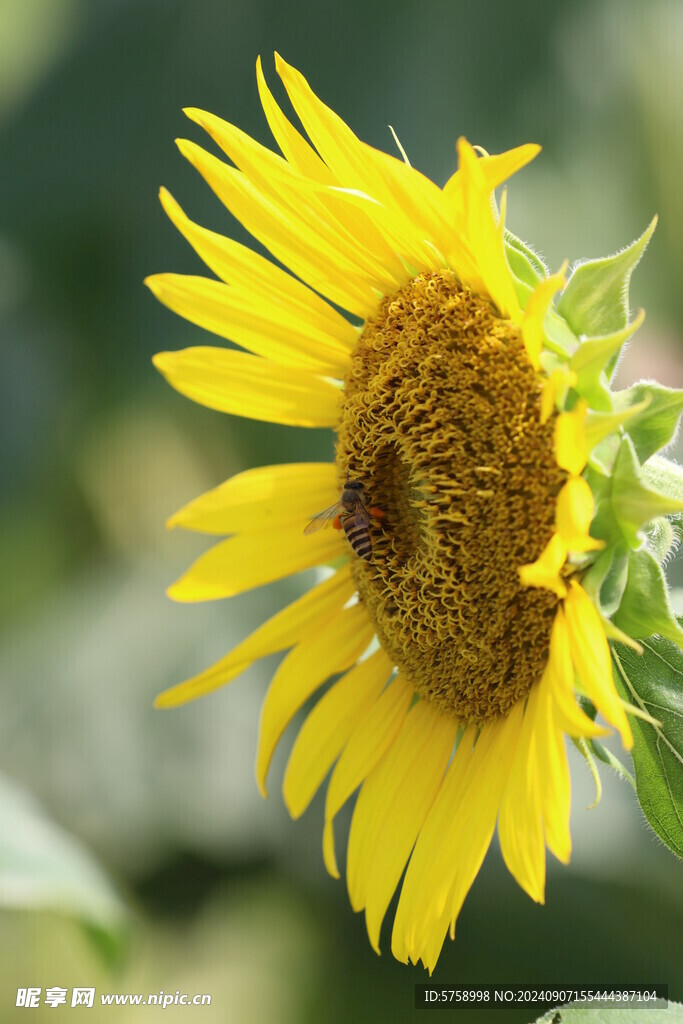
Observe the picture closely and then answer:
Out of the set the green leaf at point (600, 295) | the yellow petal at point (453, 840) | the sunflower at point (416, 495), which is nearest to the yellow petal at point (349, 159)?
the sunflower at point (416, 495)

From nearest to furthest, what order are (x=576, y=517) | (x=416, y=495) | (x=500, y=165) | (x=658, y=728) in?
(x=576, y=517) < (x=500, y=165) < (x=658, y=728) < (x=416, y=495)

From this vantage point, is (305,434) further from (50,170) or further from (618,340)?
(618,340)

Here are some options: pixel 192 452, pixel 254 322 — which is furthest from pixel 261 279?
pixel 192 452

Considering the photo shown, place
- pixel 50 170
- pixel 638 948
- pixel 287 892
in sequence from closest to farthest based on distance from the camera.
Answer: pixel 638 948 → pixel 287 892 → pixel 50 170

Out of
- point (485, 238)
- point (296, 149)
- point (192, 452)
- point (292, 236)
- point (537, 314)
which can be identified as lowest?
point (537, 314)

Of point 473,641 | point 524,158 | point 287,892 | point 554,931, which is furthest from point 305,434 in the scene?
point 524,158

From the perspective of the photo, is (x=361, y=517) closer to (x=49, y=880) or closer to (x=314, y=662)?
(x=314, y=662)

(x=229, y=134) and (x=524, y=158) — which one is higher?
(x=229, y=134)
